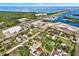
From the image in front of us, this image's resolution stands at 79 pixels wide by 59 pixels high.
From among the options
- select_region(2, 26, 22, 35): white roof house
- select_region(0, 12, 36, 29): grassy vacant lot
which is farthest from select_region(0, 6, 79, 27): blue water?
select_region(2, 26, 22, 35): white roof house

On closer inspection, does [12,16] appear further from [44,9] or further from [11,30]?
[44,9]

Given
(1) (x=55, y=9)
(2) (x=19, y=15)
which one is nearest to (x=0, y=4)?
Answer: (2) (x=19, y=15)

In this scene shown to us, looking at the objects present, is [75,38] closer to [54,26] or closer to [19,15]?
[54,26]

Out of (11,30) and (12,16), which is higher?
(12,16)

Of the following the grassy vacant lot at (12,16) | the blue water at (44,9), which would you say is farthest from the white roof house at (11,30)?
the blue water at (44,9)

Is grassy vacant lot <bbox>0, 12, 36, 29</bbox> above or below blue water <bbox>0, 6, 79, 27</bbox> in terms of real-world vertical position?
below

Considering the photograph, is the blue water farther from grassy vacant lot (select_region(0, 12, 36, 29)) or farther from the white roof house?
the white roof house

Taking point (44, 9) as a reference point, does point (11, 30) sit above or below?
below

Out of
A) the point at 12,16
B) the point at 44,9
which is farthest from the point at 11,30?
the point at 44,9
